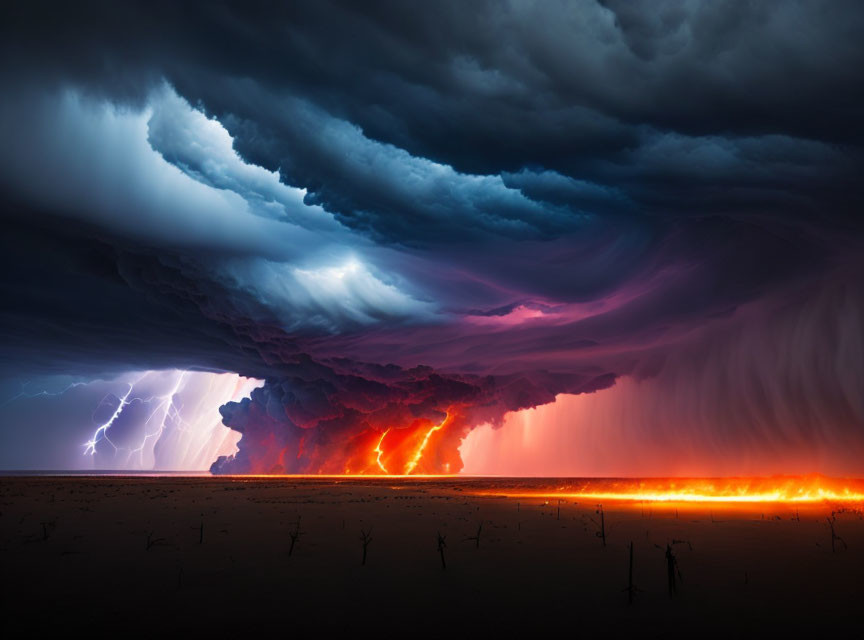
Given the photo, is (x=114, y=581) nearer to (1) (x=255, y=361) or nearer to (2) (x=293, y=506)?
(2) (x=293, y=506)

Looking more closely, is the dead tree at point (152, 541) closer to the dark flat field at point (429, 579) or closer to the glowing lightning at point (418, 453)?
the dark flat field at point (429, 579)

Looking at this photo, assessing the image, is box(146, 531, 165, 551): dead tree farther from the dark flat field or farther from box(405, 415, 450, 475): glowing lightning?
box(405, 415, 450, 475): glowing lightning

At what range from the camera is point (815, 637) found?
6.64 m

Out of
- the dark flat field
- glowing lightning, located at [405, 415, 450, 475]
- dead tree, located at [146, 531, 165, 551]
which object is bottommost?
dead tree, located at [146, 531, 165, 551]

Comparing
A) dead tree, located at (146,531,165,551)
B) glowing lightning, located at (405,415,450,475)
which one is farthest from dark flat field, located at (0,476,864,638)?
glowing lightning, located at (405,415,450,475)

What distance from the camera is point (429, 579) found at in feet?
31.9

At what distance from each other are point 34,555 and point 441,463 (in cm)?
12428

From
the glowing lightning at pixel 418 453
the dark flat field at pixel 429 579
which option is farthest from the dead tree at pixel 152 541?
the glowing lightning at pixel 418 453

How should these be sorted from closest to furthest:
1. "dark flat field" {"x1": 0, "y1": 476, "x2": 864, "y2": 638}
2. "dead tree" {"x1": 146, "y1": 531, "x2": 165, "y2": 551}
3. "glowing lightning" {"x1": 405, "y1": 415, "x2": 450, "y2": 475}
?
"dark flat field" {"x1": 0, "y1": 476, "x2": 864, "y2": 638}, "dead tree" {"x1": 146, "y1": 531, "x2": 165, "y2": 551}, "glowing lightning" {"x1": 405, "y1": 415, "x2": 450, "y2": 475}

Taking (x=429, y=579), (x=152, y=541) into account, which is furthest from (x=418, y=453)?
(x=429, y=579)

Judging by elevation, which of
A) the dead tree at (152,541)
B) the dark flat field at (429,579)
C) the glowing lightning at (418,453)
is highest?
the glowing lightning at (418,453)

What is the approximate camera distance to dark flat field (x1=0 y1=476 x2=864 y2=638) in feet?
24.1

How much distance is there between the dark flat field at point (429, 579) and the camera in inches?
289

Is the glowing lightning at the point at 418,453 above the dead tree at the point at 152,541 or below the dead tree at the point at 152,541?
above
